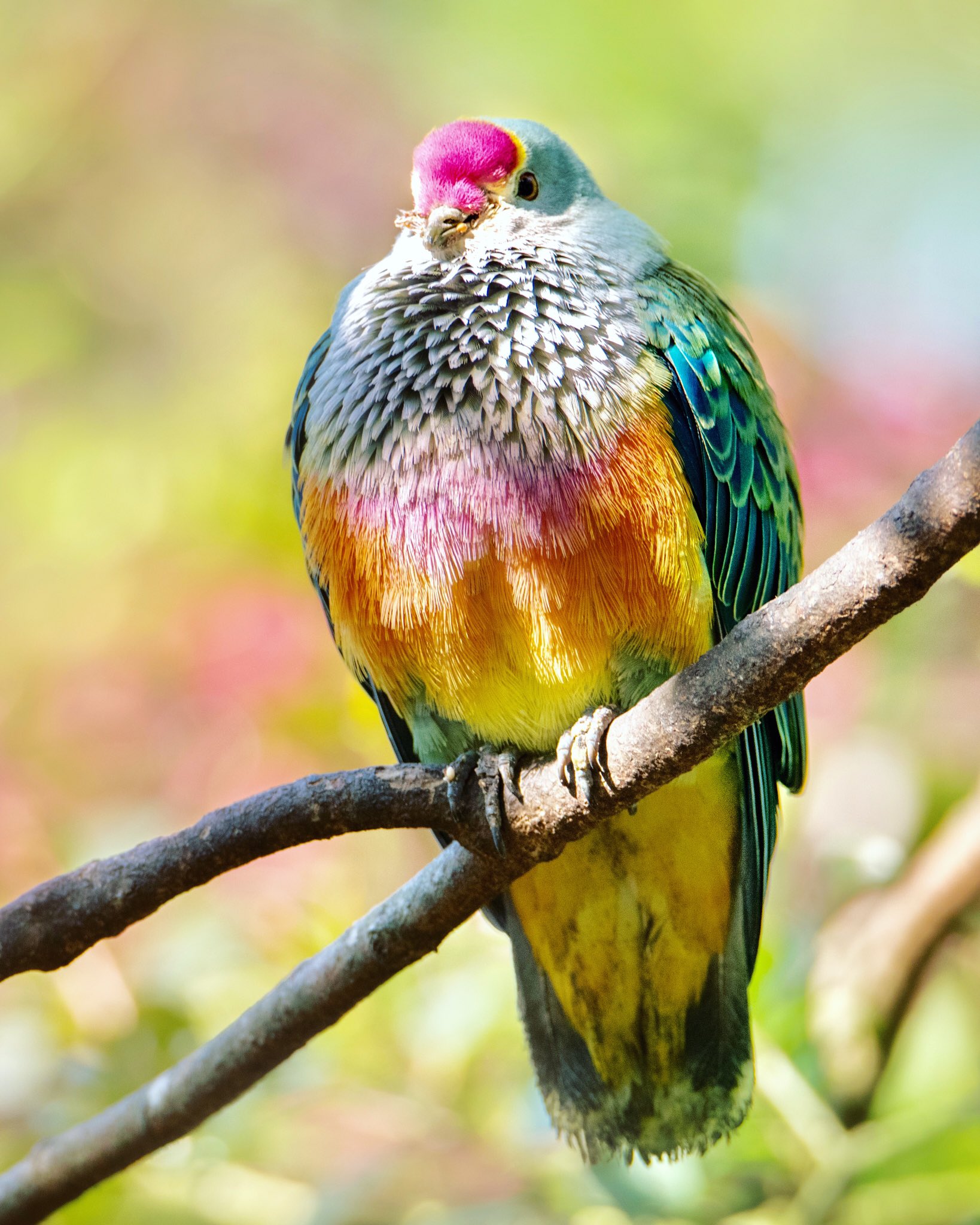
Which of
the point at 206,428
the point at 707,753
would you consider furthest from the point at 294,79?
the point at 707,753

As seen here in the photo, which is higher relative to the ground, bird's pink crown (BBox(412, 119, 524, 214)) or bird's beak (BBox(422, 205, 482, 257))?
bird's pink crown (BBox(412, 119, 524, 214))

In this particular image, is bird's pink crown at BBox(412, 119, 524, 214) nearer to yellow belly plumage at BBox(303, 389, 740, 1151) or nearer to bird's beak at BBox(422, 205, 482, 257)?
bird's beak at BBox(422, 205, 482, 257)

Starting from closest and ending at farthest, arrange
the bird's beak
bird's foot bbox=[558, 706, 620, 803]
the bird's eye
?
bird's foot bbox=[558, 706, 620, 803], the bird's beak, the bird's eye

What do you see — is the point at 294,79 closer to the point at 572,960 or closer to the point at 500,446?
the point at 500,446

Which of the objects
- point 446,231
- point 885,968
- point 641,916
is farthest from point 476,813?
point 885,968

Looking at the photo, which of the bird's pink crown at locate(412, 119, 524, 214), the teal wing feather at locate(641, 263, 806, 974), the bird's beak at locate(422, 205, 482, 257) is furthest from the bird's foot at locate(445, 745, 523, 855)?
the bird's pink crown at locate(412, 119, 524, 214)

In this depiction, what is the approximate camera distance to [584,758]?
2404 mm

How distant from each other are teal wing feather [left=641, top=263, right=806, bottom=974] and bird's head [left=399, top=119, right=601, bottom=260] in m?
0.38

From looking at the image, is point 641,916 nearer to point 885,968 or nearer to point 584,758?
point 584,758

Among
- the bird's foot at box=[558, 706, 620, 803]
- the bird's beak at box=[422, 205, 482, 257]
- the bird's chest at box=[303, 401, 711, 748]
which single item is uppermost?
the bird's beak at box=[422, 205, 482, 257]

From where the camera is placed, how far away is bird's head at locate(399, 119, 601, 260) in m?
3.04

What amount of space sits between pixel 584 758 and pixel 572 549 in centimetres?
48

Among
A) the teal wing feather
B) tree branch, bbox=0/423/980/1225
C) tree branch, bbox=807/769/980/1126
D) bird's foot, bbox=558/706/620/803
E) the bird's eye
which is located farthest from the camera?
tree branch, bbox=807/769/980/1126

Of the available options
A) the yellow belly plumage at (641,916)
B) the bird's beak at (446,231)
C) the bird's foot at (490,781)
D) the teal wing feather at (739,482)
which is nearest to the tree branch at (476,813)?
the bird's foot at (490,781)
